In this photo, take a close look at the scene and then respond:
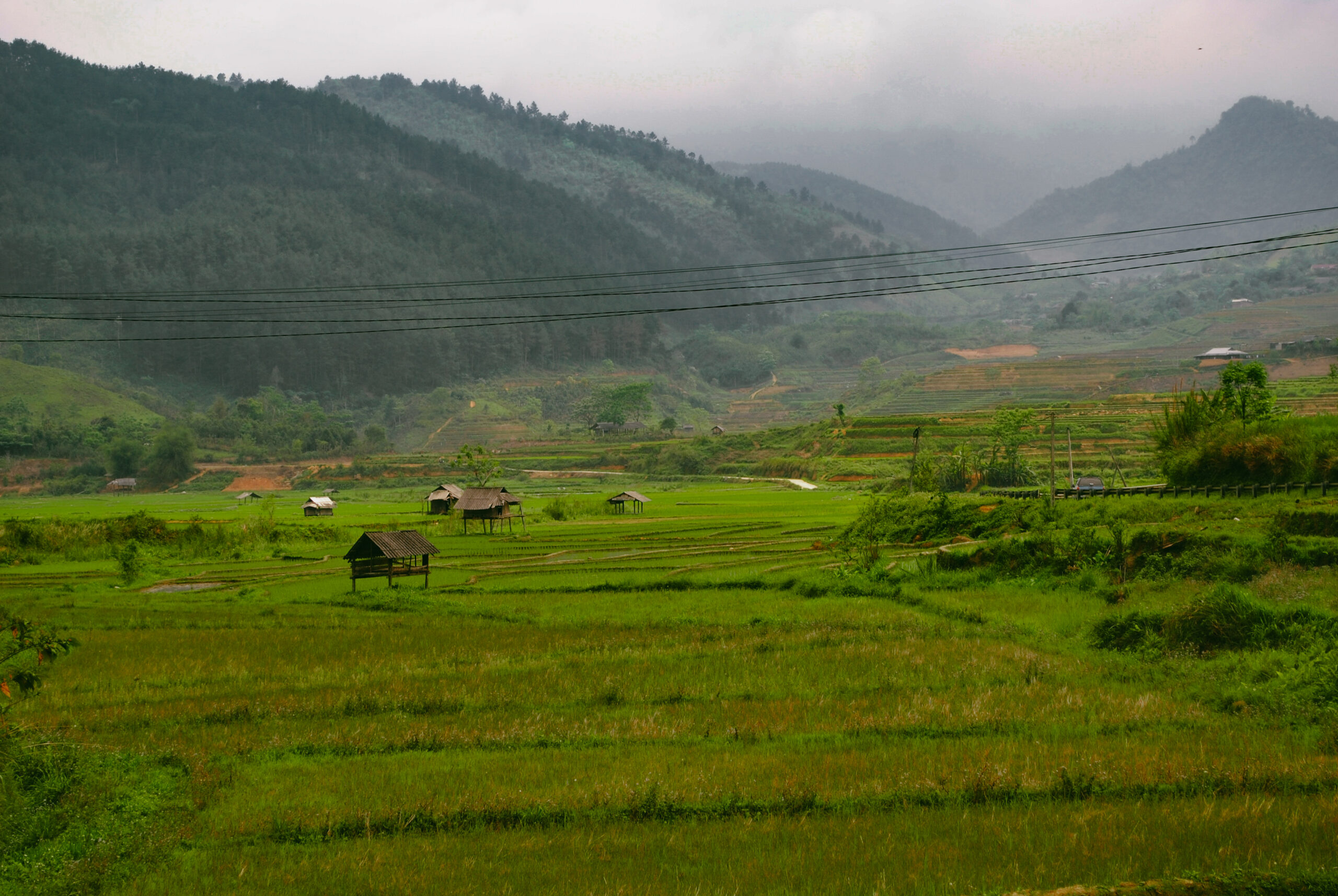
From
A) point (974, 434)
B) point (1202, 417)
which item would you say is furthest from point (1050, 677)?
point (974, 434)

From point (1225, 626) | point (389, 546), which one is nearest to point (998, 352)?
point (389, 546)

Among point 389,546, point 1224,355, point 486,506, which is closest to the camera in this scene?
point 389,546

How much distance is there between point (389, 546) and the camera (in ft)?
89.6

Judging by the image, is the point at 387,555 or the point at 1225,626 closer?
the point at 1225,626

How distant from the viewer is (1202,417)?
3064 centimetres

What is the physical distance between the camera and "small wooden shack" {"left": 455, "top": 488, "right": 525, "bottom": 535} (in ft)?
155

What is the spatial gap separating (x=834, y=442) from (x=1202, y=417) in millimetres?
55033

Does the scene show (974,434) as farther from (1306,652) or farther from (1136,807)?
(1136,807)

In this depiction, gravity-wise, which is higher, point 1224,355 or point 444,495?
point 1224,355

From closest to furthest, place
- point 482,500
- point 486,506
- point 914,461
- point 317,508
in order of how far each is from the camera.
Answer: point 914,461
point 486,506
point 482,500
point 317,508

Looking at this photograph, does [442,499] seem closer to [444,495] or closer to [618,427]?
[444,495]

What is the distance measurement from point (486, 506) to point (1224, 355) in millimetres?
105937

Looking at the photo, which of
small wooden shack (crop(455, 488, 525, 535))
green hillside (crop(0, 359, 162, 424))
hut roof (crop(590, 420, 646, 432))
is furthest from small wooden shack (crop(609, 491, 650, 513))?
green hillside (crop(0, 359, 162, 424))

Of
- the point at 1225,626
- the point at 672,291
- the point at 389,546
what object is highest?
the point at 672,291
